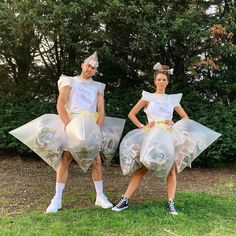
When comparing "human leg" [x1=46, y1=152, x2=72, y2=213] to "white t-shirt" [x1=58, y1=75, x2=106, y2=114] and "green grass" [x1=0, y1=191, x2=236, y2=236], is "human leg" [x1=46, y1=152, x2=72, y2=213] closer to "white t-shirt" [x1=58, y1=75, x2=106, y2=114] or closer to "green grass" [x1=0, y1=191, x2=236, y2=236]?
"green grass" [x1=0, y1=191, x2=236, y2=236]

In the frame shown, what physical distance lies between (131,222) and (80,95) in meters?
1.62

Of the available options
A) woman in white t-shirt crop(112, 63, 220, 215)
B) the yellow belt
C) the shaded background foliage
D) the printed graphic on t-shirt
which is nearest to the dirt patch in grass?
the shaded background foliage

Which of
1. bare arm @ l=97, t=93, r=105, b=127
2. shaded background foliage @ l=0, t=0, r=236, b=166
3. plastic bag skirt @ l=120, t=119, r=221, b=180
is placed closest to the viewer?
plastic bag skirt @ l=120, t=119, r=221, b=180

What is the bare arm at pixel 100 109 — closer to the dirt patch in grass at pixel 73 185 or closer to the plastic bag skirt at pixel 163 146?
the plastic bag skirt at pixel 163 146

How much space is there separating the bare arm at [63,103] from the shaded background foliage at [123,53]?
1.79 m

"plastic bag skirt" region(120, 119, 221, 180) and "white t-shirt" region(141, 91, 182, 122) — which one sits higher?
"white t-shirt" region(141, 91, 182, 122)

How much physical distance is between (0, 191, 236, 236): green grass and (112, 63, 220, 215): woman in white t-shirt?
0.75 feet

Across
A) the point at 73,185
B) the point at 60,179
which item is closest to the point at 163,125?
the point at 60,179

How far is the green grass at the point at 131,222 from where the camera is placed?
16.4 ft

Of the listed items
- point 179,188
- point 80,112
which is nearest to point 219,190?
point 179,188

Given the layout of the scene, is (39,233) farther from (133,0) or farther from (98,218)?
(133,0)

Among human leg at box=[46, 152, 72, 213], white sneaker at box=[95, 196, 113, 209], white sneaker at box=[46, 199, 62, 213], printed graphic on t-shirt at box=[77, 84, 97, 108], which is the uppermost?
printed graphic on t-shirt at box=[77, 84, 97, 108]

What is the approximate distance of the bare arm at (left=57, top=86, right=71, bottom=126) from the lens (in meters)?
5.66

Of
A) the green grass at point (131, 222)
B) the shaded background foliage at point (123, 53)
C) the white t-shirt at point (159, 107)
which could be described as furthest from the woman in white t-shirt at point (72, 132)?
the shaded background foliage at point (123, 53)
